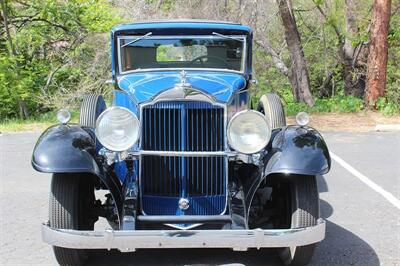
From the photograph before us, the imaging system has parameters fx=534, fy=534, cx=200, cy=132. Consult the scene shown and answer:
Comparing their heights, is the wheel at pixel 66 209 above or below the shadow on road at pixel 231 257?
above

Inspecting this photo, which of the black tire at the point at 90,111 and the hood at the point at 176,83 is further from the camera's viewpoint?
the black tire at the point at 90,111

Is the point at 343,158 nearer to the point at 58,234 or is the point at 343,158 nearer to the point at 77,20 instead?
the point at 58,234

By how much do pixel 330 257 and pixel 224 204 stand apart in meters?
0.92

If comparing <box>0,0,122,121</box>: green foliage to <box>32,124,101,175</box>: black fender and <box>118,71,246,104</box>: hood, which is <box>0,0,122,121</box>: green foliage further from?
<box>32,124,101,175</box>: black fender

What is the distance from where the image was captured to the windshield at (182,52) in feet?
15.4

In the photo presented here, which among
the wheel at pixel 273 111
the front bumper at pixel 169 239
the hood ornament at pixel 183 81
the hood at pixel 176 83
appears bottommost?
the front bumper at pixel 169 239

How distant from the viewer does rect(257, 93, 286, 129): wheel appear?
5.24 meters

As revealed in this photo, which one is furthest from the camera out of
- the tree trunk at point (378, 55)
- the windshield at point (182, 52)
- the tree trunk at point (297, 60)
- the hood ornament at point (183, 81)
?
the tree trunk at point (297, 60)

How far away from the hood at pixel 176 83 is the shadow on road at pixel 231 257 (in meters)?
1.17

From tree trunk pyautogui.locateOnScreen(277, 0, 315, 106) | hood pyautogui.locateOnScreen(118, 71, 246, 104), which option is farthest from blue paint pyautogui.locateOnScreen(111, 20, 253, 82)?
tree trunk pyautogui.locateOnScreen(277, 0, 315, 106)

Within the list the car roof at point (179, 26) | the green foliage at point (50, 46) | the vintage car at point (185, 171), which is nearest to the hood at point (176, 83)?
the vintage car at point (185, 171)

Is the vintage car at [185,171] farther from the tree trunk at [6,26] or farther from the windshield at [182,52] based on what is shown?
the tree trunk at [6,26]

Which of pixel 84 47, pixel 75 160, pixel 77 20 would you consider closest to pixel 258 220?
pixel 75 160

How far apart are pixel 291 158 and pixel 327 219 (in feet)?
5.09
